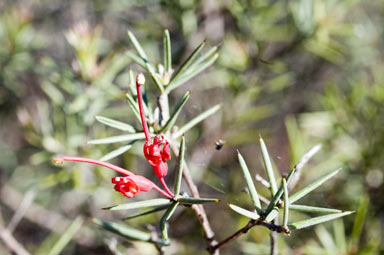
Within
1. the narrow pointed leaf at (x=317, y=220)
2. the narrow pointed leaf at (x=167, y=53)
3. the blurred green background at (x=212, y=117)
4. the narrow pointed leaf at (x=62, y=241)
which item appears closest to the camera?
the narrow pointed leaf at (x=317, y=220)

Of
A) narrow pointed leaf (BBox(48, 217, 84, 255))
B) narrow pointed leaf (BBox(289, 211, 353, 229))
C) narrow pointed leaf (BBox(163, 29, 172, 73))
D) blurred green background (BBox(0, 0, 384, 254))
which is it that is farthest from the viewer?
blurred green background (BBox(0, 0, 384, 254))

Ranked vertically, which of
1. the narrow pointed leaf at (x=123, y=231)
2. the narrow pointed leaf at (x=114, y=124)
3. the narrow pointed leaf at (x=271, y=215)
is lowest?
the narrow pointed leaf at (x=123, y=231)

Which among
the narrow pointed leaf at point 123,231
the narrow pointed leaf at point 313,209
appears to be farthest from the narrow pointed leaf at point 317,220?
the narrow pointed leaf at point 123,231

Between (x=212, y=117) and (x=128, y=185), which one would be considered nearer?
(x=128, y=185)

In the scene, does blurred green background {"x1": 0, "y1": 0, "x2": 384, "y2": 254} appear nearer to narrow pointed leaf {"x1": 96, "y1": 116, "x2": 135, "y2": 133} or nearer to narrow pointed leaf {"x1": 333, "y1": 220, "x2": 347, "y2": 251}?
narrow pointed leaf {"x1": 333, "y1": 220, "x2": 347, "y2": 251}

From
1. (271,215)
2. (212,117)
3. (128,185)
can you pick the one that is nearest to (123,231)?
(128,185)

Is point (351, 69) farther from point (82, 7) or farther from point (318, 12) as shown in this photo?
point (82, 7)

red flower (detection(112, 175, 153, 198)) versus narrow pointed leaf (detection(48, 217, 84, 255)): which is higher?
red flower (detection(112, 175, 153, 198))

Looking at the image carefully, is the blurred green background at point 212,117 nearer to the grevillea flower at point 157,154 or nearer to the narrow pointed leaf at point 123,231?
the narrow pointed leaf at point 123,231

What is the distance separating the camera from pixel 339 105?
4.38 ft

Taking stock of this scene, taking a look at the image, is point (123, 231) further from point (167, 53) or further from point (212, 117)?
point (212, 117)

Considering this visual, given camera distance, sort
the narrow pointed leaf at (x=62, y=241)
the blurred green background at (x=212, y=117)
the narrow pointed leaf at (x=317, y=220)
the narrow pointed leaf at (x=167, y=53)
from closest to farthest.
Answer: the narrow pointed leaf at (x=317, y=220) < the narrow pointed leaf at (x=167, y=53) < the narrow pointed leaf at (x=62, y=241) < the blurred green background at (x=212, y=117)

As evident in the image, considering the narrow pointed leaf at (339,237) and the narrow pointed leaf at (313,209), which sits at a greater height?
the narrow pointed leaf at (313,209)

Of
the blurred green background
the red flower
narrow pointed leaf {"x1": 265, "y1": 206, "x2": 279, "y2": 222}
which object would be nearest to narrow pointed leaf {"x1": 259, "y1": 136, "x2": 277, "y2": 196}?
narrow pointed leaf {"x1": 265, "y1": 206, "x2": 279, "y2": 222}
